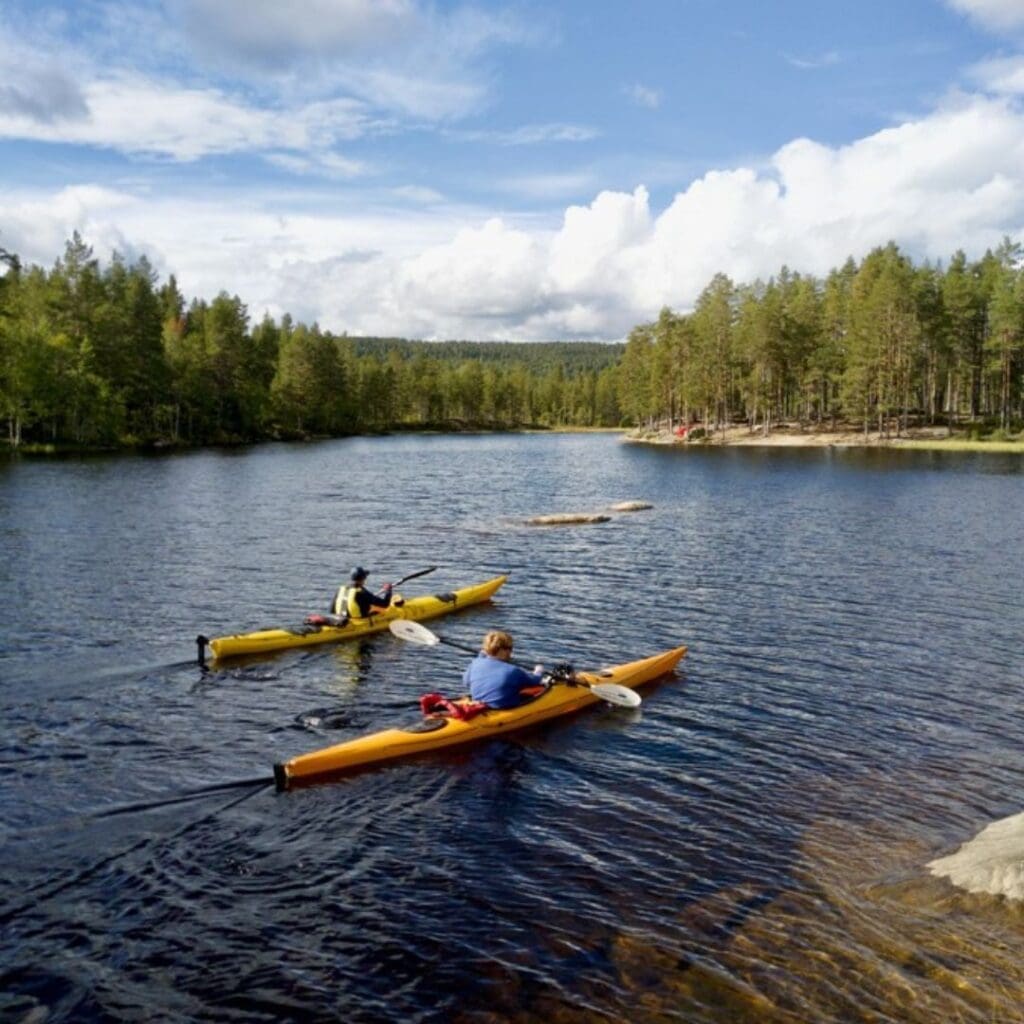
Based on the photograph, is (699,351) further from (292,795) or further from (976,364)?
(292,795)

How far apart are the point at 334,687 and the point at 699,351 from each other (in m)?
91.8

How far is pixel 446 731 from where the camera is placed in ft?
42.5

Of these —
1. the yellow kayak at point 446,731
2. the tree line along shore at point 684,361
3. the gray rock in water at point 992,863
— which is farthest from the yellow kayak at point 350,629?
the tree line along shore at point 684,361

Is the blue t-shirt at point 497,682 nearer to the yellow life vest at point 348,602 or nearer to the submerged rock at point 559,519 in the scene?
the yellow life vest at point 348,602

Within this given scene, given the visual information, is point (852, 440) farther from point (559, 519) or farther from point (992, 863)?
point (992, 863)

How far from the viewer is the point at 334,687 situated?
1575 centimetres

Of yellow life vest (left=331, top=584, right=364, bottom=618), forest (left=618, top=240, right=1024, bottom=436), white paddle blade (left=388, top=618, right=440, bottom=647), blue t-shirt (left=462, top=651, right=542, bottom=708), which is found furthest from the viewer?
forest (left=618, top=240, right=1024, bottom=436)

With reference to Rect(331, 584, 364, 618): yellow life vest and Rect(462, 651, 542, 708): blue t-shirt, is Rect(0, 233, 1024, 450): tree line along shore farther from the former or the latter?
Rect(462, 651, 542, 708): blue t-shirt

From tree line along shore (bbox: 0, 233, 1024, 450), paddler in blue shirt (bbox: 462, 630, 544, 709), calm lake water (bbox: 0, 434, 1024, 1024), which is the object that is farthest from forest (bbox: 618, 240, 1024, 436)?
paddler in blue shirt (bbox: 462, 630, 544, 709)

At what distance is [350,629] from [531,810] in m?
8.84

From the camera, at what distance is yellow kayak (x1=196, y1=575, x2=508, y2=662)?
17.0 metres

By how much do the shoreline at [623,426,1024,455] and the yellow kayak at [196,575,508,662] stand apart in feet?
222

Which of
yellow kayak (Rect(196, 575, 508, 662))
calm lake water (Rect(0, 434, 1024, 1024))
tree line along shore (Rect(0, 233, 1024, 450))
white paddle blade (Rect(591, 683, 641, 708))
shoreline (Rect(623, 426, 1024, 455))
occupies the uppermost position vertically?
tree line along shore (Rect(0, 233, 1024, 450))

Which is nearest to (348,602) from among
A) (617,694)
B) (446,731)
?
(446,731)
